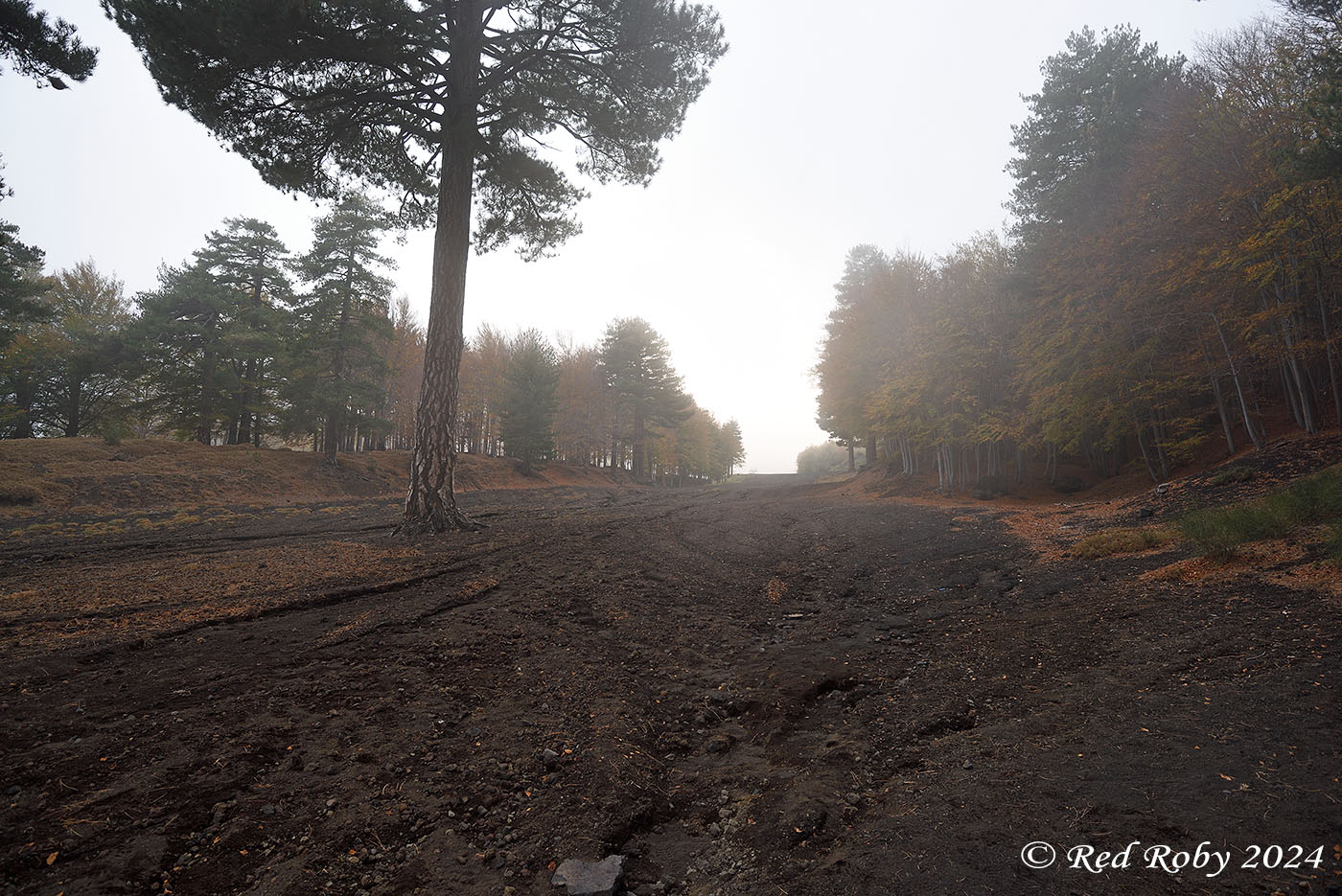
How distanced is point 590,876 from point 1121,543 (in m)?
8.29

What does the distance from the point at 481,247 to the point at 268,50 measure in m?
5.88

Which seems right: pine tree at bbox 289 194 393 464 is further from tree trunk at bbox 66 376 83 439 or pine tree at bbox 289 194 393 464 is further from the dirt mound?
tree trunk at bbox 66 376 83 439

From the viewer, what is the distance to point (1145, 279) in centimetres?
1365

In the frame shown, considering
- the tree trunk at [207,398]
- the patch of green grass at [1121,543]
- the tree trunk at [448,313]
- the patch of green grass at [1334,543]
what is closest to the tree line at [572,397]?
the tree trunk at [207,398]

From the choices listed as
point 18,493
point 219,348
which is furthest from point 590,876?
point 219,348

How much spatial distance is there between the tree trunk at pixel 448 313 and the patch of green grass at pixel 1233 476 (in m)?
15.0

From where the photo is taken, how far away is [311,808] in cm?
215

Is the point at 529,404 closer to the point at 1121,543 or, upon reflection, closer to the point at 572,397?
the point at 572,397

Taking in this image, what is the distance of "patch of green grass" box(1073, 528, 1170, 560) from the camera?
6.80m

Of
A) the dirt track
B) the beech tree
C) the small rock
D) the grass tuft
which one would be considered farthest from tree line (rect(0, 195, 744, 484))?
the small rock

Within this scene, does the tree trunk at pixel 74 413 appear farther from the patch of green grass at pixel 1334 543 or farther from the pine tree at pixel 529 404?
the patch of green grass at pixel 1334 543

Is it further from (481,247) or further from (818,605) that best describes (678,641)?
(481,247)

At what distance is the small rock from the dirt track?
7 centimetres

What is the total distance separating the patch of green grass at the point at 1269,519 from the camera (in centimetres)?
554
